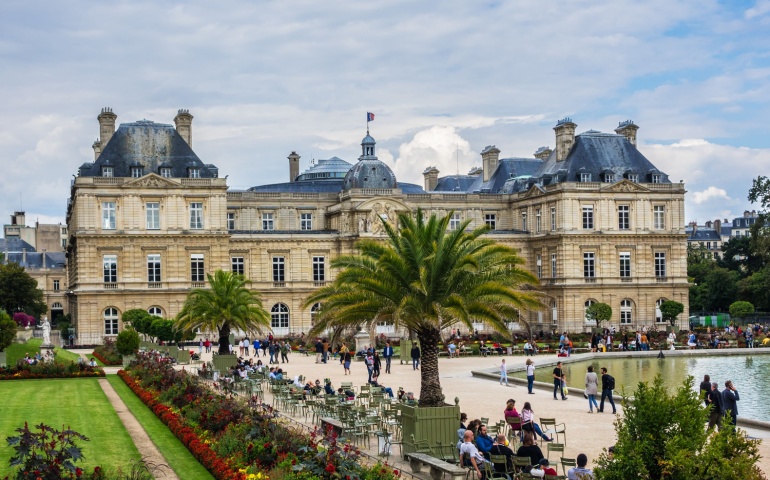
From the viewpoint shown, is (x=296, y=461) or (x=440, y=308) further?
(x=440, y=308)

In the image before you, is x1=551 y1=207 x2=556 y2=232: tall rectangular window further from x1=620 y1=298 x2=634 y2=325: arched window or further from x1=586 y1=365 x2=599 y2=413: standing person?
x1=586 y1=365 x2=599 y2=413: standing person

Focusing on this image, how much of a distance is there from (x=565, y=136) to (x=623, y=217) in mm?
7752

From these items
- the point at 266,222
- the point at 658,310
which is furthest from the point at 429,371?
the point at 658,310

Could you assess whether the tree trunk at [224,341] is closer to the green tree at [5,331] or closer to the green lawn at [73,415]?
the green lawn at [73,415]

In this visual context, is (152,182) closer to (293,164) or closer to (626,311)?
(293,164)

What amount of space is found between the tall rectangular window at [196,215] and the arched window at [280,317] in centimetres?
843

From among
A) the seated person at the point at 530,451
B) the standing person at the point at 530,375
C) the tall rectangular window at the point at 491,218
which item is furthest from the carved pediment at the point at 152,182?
the seated person at the point at 530,451

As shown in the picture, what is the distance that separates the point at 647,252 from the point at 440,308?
53601 millimetres

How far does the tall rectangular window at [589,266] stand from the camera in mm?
77625

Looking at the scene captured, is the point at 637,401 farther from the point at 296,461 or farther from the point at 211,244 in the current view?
the point at 211,244

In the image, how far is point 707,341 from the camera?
64.9m

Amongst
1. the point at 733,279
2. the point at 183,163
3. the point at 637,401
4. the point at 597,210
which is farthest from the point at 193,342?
the point at 637,401

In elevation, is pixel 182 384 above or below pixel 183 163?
below

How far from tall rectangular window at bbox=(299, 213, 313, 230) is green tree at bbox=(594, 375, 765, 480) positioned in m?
65.0
